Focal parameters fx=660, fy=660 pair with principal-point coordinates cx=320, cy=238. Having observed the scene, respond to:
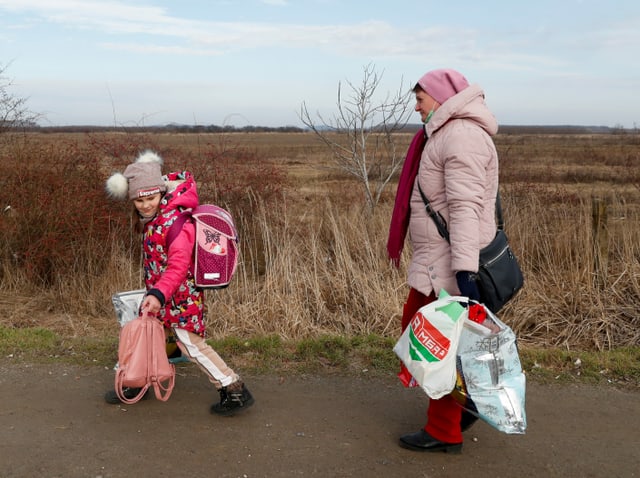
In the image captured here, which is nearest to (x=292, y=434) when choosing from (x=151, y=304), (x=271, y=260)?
(x=151, y=304)

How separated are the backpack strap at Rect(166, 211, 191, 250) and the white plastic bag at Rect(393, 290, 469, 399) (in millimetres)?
1329

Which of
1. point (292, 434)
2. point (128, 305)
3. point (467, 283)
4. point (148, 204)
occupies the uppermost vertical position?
point (148, 204)

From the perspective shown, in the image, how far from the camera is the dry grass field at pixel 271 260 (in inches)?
229

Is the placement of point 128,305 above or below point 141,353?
above

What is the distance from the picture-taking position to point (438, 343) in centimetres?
303

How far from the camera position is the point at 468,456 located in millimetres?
3406

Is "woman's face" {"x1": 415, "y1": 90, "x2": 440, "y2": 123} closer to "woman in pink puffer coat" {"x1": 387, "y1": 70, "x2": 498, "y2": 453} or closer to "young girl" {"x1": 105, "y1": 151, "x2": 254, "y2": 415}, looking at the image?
"woman in pink puffer coat" {"x1": 387, "y1": 70, "x2": 498, "y2": 453}

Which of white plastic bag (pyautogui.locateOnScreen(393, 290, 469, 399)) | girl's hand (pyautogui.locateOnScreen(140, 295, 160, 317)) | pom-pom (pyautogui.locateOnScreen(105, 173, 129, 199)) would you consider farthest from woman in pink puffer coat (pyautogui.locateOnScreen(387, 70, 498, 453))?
pom-pom (pyautogui.locateOnScreen(105, 173, 129, 199))

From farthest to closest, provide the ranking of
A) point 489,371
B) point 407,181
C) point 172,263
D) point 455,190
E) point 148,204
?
1. point 148,204
2. point 172,263
3. point 407,181
4. point 489,371
5. point 455,190

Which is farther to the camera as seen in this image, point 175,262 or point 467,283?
point 175,262

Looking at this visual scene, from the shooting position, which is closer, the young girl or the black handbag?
the black handbag

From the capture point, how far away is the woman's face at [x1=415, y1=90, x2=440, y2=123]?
3145 millimetres

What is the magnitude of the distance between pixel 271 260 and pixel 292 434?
3.10 meters

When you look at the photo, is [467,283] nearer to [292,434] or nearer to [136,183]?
[292,434]
